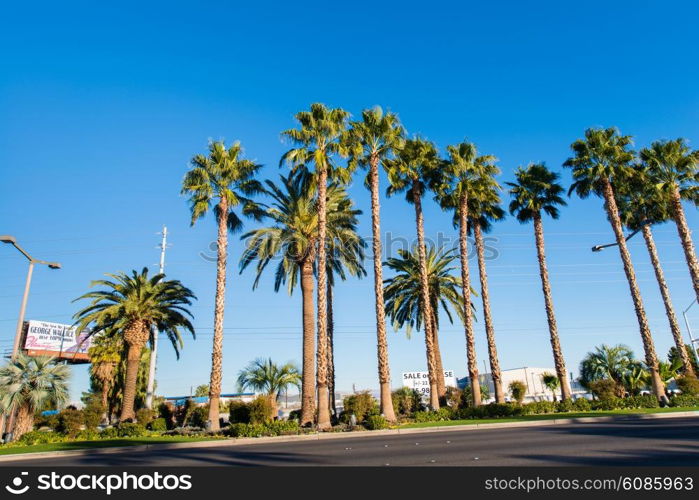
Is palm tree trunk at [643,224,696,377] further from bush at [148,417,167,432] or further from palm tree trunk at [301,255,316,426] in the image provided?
bush at [148,417,167,432]

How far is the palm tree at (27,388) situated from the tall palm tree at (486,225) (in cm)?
2860

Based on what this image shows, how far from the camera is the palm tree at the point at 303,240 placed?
96.1ft

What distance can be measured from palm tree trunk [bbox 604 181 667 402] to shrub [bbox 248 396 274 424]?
25.6 meters

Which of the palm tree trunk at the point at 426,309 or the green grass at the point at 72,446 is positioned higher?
the palm tree trunk at the point at 426,309

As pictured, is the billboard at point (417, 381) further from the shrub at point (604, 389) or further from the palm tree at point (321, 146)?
the palm tree at point (321, 146)

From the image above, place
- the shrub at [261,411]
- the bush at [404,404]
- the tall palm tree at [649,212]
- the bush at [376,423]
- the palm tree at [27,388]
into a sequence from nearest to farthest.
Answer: the bush at [376,423] < the palm tree at [27,388] < the shrub at [261,411] < the bush at [404,404] < the tall palm tree at [649,212]

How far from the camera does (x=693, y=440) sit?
1103 centimetres

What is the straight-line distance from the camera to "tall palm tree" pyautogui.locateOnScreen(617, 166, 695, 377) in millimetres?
35562

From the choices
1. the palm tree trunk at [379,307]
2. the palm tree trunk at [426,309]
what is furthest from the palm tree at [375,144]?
the palm tree trunk at [426,309]

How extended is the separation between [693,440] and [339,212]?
2466 centimetres

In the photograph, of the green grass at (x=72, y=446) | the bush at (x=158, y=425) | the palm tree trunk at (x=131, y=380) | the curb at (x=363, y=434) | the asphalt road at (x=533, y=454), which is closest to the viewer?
the asphalt road at (x=533, y=454)

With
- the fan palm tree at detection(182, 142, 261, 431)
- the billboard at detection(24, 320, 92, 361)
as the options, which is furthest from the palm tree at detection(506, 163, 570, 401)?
the billboard at detection(24, 320, 92, 361)

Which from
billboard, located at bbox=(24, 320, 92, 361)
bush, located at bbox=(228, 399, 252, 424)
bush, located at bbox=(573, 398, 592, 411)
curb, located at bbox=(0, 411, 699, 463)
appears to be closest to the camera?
curb, located at bbox=(0, 411, 699, 463)

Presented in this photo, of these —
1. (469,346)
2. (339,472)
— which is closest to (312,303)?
(469,346)
